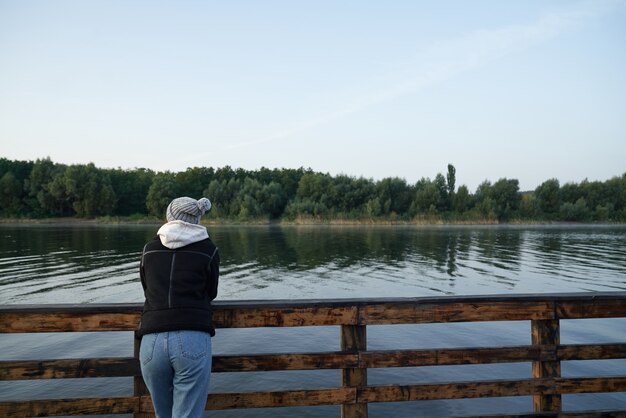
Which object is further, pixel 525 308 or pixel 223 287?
pixel 223 287

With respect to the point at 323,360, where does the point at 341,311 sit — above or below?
above

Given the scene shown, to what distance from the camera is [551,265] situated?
24984 mm

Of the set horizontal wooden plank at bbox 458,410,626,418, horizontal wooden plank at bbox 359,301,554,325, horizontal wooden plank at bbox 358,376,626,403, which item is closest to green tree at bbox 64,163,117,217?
horizontal wooden plank at bbox 359,301,554,325

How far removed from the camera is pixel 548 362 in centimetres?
393

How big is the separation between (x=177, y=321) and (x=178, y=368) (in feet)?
1.12

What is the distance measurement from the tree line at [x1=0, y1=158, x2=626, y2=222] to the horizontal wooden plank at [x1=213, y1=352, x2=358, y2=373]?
3051 inches

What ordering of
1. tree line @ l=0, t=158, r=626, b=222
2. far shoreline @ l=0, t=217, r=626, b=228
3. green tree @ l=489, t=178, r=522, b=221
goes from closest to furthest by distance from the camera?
far shoreline @ l=0, t=217, r=626, b=228
tree line @ l=0, t=158, r=626, b=222
green tree @ l=489, t=178, r=522, b=221

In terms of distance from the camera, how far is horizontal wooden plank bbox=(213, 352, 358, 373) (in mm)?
3621

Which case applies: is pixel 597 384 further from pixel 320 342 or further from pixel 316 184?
pixel 316 184

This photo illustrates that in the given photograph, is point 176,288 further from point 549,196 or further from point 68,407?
point 549,196

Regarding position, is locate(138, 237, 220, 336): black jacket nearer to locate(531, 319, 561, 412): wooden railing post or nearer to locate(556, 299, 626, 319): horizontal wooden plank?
locate(531, 319, 561, 412): wooden railing post

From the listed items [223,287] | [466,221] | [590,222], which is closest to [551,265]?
[223,287]

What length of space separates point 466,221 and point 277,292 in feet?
236

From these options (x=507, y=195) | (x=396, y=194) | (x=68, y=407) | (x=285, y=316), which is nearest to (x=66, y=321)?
(x=68, y=407)
